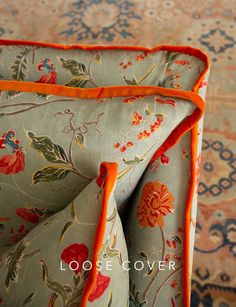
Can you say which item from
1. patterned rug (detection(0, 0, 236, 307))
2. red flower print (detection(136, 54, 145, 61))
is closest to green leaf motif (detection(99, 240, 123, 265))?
red flower print (detection(136, 54, 145, 61))

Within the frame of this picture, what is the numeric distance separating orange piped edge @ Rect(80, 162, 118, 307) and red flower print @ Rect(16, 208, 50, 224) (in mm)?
146

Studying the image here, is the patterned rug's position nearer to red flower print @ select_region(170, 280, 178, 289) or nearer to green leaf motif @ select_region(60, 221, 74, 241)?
red flower print @ select_region(170, 280, 178, 289)

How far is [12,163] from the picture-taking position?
0.57 metres

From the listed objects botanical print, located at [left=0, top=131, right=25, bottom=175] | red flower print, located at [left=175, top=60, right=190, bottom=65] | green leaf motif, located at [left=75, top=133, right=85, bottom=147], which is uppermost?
red flower print, located at [left=175, top=60, right=190, bottom=65]

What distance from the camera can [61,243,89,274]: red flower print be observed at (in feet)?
1.58

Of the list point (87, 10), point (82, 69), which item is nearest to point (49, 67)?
point (82, 69)

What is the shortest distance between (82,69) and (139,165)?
20 centimetres

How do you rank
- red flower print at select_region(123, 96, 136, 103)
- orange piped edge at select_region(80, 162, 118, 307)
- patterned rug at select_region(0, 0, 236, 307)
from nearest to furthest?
1. orange piped edge at select_region(80, 162, 118, 307)
2. red flower print at select_region(123, 96, 136, 103)
3. patterned rug at select_region(0, 0, 236, 307)

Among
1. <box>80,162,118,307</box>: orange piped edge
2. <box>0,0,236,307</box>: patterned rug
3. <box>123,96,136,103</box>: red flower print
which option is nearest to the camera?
<box>80,162,118,307</box>: orange piped edge

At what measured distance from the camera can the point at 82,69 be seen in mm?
658

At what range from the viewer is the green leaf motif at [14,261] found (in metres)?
0.54

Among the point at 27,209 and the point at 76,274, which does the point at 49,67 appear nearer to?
the point at 27,209

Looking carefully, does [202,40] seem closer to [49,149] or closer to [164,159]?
[164,159]

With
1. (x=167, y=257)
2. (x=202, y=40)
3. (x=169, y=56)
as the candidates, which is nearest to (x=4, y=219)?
(x=167, y=257)
